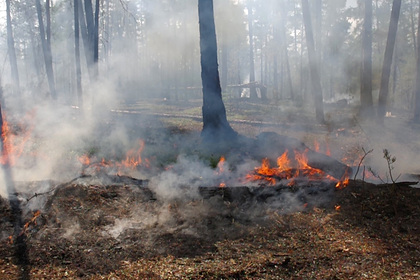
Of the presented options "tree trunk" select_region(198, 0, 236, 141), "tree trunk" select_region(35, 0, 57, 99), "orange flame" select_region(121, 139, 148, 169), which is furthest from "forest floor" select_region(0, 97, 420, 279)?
"tree trunk" select_region(35, 0, 57, 99)

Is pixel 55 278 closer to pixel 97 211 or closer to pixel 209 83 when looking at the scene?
pixel 97 211

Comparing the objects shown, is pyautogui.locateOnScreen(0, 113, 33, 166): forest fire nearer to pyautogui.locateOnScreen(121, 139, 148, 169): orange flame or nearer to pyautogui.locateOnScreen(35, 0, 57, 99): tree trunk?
pyautogui.locateOnScreen(121, 139, 148, 169): orange flame

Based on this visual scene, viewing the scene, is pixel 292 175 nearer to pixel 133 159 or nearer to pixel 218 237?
pixel 218 237

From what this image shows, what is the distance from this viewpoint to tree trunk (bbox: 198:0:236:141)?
36.9ft

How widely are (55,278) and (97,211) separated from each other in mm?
1921

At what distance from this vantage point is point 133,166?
9312mm

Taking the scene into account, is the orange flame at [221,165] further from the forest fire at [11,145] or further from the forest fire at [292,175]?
the forest fire at [11,145]

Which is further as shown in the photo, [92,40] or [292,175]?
[92,40]

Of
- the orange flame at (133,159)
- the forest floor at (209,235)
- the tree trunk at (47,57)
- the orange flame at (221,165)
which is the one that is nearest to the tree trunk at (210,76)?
the orange flame at (221,165)

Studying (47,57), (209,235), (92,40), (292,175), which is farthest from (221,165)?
(47,57)

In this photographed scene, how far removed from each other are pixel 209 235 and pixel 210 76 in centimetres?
737

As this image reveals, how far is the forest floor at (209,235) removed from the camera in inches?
160

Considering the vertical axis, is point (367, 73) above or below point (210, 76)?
above

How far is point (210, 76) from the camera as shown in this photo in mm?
11398
